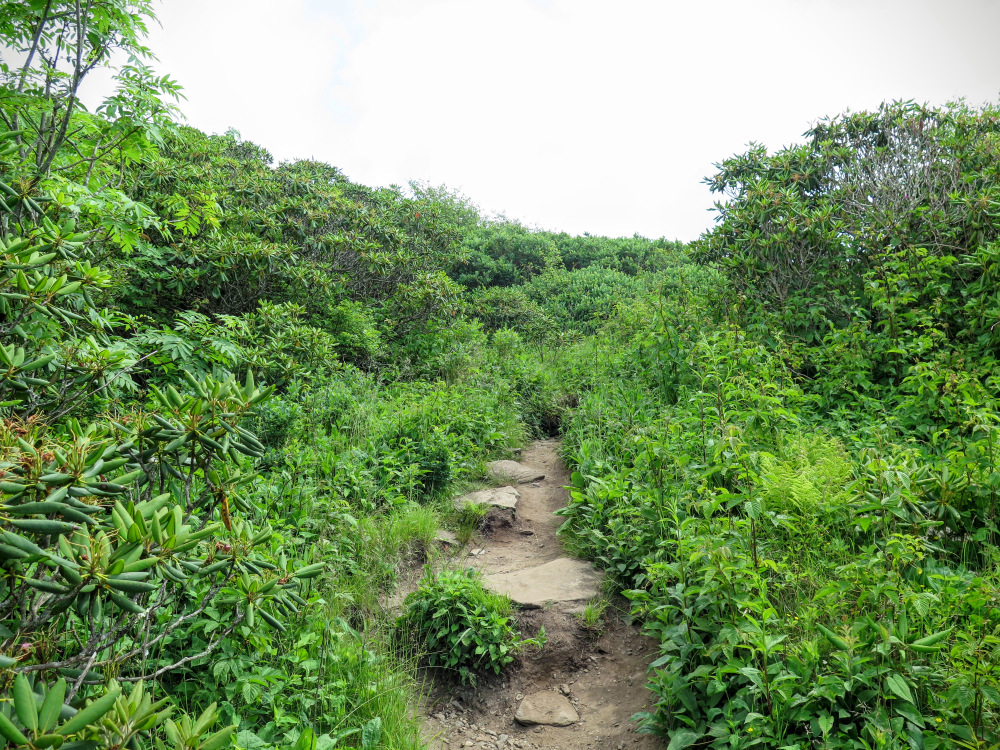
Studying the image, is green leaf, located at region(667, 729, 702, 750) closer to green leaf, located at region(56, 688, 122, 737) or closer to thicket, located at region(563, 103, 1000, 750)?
thicket, located at region(563, 103, 1000, 750)

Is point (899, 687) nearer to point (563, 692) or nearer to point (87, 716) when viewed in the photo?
point (563, 692)

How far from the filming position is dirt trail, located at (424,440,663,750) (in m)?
3.31

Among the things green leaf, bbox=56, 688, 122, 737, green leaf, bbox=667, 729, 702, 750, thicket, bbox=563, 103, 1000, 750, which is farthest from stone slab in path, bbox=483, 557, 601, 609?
green leaf, bbox=56, 688, 122, 737

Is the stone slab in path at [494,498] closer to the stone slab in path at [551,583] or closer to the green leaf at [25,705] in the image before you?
the stone slab in path at [551,583]

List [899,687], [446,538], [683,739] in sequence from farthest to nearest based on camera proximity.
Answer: [446,538] < [683,739] < [899,687]

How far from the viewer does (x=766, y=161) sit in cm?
840

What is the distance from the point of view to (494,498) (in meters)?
6.16

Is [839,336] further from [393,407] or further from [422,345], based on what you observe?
[422,345]

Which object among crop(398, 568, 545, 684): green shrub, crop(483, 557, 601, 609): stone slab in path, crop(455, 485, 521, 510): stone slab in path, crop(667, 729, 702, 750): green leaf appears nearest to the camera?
crop(667, 729, 702, 750): green leaf

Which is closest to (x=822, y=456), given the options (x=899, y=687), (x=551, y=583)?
(x=551, y=583)

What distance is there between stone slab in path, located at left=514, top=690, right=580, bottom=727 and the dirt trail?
34mm

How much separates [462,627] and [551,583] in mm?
927

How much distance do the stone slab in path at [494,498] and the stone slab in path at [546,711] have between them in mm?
2364

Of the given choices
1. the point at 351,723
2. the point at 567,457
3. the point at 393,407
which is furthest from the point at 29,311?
the point at 567,457
